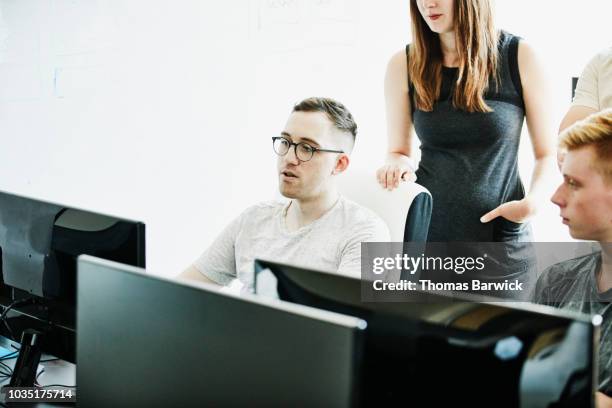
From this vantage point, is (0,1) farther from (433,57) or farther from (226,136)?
(433,57)

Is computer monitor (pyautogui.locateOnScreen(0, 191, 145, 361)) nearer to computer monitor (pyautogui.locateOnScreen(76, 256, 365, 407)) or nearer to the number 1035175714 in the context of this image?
the number 1035175714

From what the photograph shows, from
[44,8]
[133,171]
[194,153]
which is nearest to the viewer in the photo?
[194,153]

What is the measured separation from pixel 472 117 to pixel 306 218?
1.83ft

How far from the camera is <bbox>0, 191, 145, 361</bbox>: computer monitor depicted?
4.69 ft

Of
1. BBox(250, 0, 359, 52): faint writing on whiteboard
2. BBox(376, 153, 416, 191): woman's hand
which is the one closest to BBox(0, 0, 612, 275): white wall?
BBox(250, 0, 359, 52): faint writing on whiteboard

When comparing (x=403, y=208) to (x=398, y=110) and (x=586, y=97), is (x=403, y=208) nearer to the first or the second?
(x=398, y=110)

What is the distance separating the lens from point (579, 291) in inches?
58.8

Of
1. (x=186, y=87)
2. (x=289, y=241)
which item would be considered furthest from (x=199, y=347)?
(x=186, y=87)

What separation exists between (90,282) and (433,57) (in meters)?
1.45

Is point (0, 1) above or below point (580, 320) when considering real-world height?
above

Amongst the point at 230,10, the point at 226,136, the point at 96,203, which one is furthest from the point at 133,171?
the point at 230,10

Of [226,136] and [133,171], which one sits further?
[133,171]

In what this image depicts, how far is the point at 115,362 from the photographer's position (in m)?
0.98

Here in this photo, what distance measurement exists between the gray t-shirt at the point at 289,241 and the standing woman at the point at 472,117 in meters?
0.16
